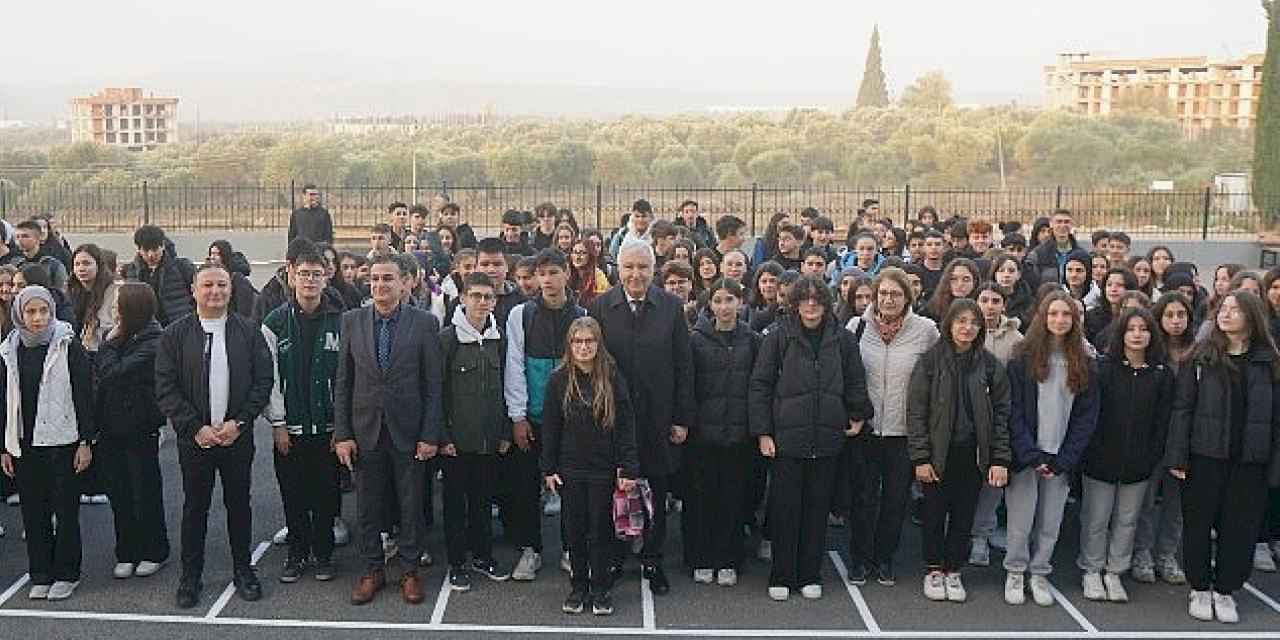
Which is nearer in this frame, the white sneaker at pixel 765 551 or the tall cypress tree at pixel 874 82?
the white sneaker at pixel 765 551

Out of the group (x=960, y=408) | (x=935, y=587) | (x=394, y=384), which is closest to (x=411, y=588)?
(x=394, y=384)

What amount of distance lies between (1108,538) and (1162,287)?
248 centimetres

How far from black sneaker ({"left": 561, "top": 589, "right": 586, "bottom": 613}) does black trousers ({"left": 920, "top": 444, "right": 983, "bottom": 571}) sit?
6.04 feet

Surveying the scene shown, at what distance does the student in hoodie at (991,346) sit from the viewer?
247 inches

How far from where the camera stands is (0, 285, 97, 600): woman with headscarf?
236 inches

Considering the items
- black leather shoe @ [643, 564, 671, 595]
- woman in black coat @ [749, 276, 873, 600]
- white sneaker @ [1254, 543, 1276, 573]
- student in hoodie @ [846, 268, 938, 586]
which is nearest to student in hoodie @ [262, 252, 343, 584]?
black leather shoe @ [643, 564, 671, 595]

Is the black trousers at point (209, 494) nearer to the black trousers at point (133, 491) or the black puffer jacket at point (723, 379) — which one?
the black trousers at point (133, 491)

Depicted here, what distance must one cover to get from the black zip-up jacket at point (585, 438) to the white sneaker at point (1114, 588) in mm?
2593

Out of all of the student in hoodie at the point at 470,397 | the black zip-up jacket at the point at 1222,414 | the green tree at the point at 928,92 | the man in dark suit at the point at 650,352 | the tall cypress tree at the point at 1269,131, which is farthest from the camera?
the green tree at the point at 928,92

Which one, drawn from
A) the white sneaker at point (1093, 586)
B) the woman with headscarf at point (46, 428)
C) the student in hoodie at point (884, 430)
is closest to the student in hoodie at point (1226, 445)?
the white sneaker at point (1093, 586)

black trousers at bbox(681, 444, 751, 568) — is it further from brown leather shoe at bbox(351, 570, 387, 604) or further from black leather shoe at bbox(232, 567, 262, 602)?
black leather shoe at bbox(232, 567, 262, 602)

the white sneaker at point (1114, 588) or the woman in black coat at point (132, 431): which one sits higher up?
the woman in black coat at point (132, 431)

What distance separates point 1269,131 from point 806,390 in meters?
24.7

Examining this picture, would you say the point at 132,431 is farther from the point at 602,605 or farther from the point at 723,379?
the point at 723,379
